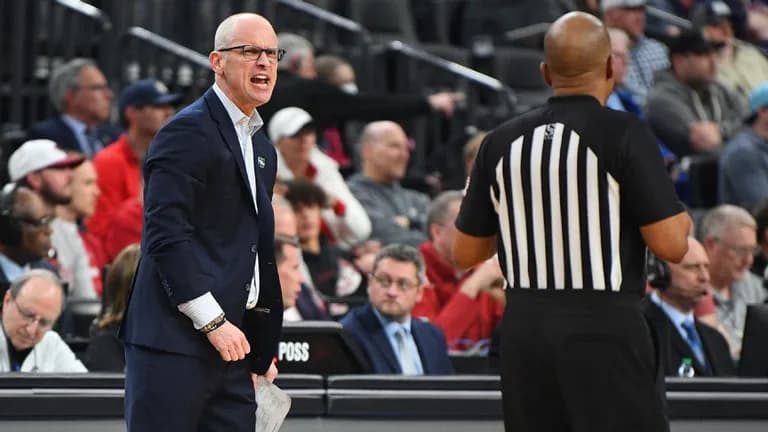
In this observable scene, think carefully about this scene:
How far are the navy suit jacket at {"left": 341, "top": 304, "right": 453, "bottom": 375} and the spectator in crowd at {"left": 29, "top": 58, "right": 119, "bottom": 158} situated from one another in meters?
3.64

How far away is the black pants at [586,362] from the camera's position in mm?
4734

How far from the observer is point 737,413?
20.0 ft

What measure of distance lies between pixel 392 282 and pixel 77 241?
2.19 meters

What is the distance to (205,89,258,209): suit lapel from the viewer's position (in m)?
4.77

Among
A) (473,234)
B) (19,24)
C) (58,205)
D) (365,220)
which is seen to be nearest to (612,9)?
(365,220)

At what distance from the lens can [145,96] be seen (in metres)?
10.2

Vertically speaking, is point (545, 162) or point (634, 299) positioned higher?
point (545, 162)

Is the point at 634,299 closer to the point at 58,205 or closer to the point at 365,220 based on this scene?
the point at 58,205

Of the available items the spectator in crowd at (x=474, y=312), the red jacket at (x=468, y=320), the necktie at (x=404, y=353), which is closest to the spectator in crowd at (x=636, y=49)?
the spectator in crowd at (x=474, y=312)

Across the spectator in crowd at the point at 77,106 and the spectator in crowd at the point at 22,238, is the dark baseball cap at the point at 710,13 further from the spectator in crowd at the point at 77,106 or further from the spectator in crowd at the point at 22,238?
the spectator in crowd at the point at 22,238

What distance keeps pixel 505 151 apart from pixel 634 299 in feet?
1.94

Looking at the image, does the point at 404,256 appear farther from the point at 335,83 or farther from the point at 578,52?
the point at 335,83

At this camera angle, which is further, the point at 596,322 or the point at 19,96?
the point at 19,96

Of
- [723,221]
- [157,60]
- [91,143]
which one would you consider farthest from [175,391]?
[157,60]
